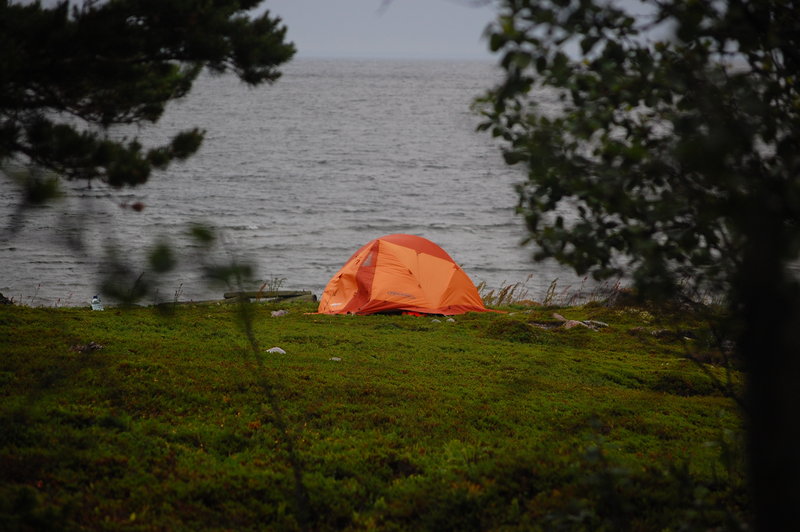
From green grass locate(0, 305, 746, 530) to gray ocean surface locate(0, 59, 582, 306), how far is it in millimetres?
1478

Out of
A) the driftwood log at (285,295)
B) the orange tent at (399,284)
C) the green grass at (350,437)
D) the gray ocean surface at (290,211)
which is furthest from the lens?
the driftwood log at (285,295)

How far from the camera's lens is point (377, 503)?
203 inches

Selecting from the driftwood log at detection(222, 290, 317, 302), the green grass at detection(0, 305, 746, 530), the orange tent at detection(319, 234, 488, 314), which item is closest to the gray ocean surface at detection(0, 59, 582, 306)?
the driftwood log at detection(222, 290, 317, 302)

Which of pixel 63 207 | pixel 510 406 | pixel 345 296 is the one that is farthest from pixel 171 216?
pixel 63 207

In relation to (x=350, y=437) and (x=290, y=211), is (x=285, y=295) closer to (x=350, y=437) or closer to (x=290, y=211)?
(x=350, y=437)

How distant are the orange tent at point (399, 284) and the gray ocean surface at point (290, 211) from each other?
2.72m

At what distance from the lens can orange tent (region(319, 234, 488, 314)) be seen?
17328 millimetres

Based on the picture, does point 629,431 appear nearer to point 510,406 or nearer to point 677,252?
point 510,406

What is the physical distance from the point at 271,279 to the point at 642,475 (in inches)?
828

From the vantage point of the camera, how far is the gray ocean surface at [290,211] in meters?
5.19

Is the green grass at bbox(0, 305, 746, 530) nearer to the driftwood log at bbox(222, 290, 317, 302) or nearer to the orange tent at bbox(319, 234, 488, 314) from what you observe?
the orange tent at bbox(319, 234, 488, 314)

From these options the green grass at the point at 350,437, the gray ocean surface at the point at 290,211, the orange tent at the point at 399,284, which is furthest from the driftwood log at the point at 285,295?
the green grass at the point at 350,437

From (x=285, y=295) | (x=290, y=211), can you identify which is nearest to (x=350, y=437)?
(x=285, y=295)

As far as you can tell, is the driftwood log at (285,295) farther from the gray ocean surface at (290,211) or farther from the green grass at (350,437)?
the green grass at (350,437)
